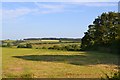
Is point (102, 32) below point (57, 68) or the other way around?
the other way around

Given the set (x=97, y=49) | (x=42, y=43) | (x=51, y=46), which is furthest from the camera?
(x=42, y=43)

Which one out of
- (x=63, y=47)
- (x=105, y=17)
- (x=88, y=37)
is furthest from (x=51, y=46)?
(x=105, y=17)

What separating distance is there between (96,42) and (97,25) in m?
3.87

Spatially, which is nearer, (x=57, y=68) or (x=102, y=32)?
(x=57, y=68)

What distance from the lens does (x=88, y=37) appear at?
59.7 m

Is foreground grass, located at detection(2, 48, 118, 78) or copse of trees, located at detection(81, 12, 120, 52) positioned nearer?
foreground grass, located at detection(2, 48, 118, 78)

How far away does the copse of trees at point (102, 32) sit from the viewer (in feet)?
177

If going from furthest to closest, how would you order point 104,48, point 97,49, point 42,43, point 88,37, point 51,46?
point 42,43 → point 51,46 → point 88,37 → point 97,49 → point 104,48

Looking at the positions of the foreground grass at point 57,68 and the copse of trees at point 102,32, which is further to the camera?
the copse of trees at point 102,32

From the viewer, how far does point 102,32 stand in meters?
57.2

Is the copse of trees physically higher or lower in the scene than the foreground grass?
higher

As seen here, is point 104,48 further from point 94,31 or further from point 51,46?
point 51,46

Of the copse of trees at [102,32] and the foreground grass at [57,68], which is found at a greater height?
the copse of trees at [102,32]

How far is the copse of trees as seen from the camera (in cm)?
5408
